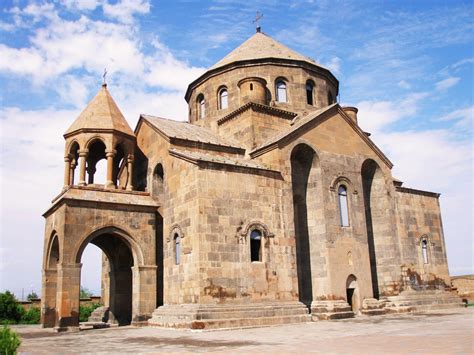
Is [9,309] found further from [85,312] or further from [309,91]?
[309,91]

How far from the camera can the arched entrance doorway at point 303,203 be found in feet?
51.7

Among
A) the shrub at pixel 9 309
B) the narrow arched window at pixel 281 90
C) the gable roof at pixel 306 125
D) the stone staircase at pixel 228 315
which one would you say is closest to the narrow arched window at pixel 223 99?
the narrow arched window at pixel 281 90

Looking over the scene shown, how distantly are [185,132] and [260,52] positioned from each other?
21.2 ft

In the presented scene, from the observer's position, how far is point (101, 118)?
1655cm

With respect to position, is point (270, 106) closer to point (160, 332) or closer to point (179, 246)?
point (179, 246)

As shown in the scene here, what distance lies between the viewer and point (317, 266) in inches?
609

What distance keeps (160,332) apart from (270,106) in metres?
10.4

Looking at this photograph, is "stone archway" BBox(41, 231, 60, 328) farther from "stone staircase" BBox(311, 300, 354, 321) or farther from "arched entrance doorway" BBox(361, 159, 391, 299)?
"arched entrance doorway" BBox(361, 159, 391, 299)

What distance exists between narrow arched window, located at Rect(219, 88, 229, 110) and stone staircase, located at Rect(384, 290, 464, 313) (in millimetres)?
10548

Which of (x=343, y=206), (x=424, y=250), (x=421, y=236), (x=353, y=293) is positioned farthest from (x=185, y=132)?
(x=424, y=250)

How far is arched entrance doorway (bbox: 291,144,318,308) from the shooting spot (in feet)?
51.7

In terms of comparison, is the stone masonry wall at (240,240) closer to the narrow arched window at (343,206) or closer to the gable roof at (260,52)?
the narrow arched window at (343,206)

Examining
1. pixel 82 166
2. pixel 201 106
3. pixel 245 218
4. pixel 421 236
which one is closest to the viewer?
pixel 245 218

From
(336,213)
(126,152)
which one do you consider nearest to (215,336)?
(336,213)
